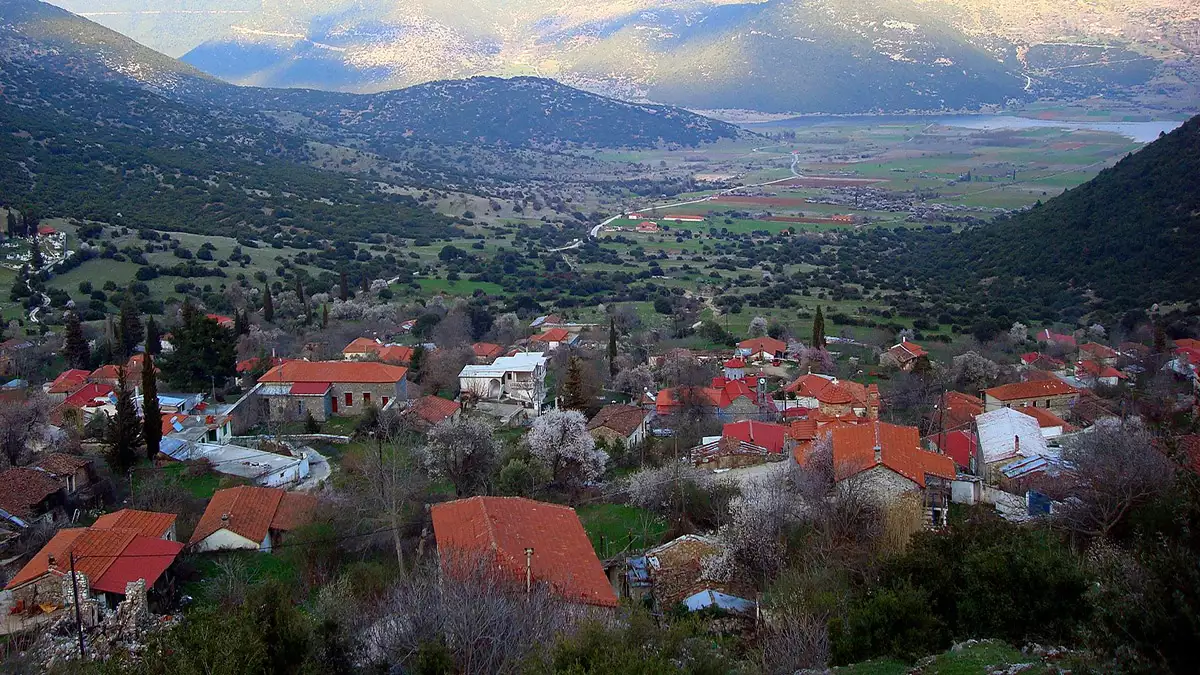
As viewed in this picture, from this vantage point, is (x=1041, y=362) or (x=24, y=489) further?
(x=1041, y=362)

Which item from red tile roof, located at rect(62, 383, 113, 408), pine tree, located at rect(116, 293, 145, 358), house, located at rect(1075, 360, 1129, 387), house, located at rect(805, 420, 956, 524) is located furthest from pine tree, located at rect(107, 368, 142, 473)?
house, located at rect(1075, 360, 1129, 387)

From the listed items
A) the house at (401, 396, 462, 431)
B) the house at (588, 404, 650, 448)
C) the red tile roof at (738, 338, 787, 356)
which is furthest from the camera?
the red tile roof at (738, 338, 787, 356)

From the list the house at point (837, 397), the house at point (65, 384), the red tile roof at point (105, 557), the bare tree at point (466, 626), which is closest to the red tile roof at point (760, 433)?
the house at point (837, 397)

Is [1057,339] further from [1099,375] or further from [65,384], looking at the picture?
[65,384]

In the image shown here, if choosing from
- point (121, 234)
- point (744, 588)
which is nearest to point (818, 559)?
point (744, 588)

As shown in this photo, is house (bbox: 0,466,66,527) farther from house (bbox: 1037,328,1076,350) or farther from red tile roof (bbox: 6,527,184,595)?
house (bbox: 1037,328,1076,350)

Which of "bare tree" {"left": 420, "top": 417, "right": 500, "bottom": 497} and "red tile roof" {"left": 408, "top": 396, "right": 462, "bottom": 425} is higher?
"bare tree" {"left": 420, "top": 417, "right": 500, "bottom": 497}

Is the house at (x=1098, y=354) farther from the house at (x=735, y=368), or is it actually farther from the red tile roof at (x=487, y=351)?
the red tile roof at (x=487, y=351)

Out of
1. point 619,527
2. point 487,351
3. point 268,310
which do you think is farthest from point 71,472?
point 268,310
